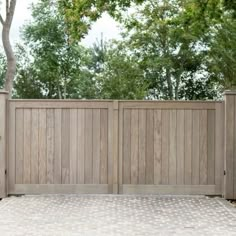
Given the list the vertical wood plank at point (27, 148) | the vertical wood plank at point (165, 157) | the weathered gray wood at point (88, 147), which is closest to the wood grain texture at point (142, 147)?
the vertical wood plank at point (165, 157)

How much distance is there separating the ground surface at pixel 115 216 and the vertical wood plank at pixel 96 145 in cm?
34

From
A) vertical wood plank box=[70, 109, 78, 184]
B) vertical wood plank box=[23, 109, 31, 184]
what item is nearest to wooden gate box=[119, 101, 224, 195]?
vertical wood plank box=[70, 109, 78, 184]

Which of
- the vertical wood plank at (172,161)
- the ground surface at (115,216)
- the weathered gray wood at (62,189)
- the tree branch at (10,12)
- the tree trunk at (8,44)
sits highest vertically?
the tree branch at (10,12)

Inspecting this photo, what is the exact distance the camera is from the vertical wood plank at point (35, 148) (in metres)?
7.60

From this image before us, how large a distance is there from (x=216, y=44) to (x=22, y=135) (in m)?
13.5

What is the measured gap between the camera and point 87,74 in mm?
21203

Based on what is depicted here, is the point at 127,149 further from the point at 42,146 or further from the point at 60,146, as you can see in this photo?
the point at 42,146

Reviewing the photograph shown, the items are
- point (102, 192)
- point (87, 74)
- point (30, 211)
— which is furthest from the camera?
point (87, 74)

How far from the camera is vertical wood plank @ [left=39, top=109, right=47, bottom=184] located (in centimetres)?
760

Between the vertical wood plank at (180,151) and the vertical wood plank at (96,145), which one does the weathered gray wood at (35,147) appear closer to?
the vertical wood plank at (96,145)

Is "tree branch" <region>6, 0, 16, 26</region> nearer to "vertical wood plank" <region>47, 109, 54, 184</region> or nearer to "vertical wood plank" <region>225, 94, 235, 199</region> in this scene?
"vertical wood plank" <region>47, 109, 54, 184</region>

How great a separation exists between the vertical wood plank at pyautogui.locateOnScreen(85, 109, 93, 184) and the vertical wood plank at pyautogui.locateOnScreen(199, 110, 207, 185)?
167 cm

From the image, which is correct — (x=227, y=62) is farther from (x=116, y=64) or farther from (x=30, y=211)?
(x=30, y=211)

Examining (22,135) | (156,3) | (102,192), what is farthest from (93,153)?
(156,3)
